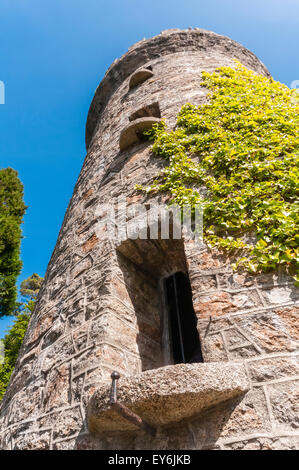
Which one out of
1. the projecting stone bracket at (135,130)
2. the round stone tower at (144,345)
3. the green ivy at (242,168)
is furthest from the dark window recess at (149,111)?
the green ivy at (242,168)

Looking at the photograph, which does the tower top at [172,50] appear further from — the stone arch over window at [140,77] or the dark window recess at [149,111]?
the dark window recess at [149,111]

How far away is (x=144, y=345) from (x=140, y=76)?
4958 millimetres

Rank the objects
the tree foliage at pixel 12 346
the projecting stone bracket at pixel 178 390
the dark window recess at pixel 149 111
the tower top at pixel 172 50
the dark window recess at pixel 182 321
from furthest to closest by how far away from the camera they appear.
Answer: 1. the tree foliage at pixel 12 346
2. the tower top at pixel 172 50
3. the dark window recess at pixel 149 111
4. the dark window recess at pixel 182 321
5. the projecting stone bracket at pixel 178 390

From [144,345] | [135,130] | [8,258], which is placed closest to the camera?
[144,345]

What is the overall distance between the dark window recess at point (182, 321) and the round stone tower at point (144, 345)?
11mm

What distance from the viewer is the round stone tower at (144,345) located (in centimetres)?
174

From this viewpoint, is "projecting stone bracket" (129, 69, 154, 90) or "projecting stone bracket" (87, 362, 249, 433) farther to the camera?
"projecting stone bracket" (129, 69, 154, 90)

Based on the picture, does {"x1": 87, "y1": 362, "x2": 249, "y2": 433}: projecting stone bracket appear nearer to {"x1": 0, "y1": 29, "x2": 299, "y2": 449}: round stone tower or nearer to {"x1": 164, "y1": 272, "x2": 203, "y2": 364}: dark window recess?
{"x1": 0, "y1": 29, "x2": 299, "y2": 449}: round stone tower

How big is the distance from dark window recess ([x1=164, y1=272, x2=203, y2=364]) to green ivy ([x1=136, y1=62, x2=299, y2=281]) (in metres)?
0.76

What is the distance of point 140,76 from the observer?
6.02m

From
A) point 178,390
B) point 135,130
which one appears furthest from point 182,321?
point 135,130

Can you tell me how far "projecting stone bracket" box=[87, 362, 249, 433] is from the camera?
172 cm

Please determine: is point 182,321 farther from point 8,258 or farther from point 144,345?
point 8,258

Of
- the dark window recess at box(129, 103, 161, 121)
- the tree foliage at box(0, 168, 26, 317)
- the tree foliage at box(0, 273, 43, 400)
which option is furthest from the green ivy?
the tree foliage at box(0, 273, 43, 400)
